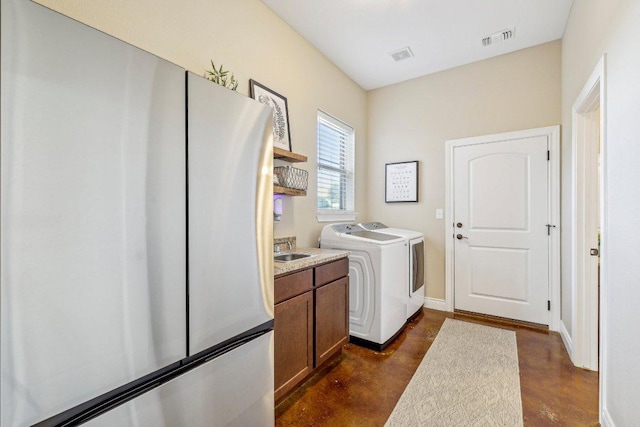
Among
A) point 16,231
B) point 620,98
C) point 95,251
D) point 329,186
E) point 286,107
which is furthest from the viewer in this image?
point 329,186

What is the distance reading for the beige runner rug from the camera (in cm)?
172

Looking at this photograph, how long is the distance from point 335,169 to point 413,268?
1407mm

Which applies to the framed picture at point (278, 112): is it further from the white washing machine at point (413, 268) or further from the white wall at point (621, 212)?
the white wall at point (621, 212)

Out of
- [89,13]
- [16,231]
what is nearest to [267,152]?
[16,231]

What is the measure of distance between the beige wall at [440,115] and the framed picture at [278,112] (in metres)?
1.73

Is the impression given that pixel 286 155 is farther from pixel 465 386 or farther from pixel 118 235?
pixel 465 386

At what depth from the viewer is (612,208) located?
4.93 feet

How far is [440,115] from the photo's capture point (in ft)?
11.7

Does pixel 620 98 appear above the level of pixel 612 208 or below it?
above

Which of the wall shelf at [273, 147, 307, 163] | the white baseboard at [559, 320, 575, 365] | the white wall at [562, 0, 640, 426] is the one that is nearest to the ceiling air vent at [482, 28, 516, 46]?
the white wall at [562, 0, 640, 426]

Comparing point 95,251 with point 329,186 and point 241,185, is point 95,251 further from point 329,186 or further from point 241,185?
point 329,186

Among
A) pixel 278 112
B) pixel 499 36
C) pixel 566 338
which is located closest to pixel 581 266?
pixel 566 338

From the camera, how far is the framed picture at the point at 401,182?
3.70m

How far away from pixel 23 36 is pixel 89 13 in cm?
102
